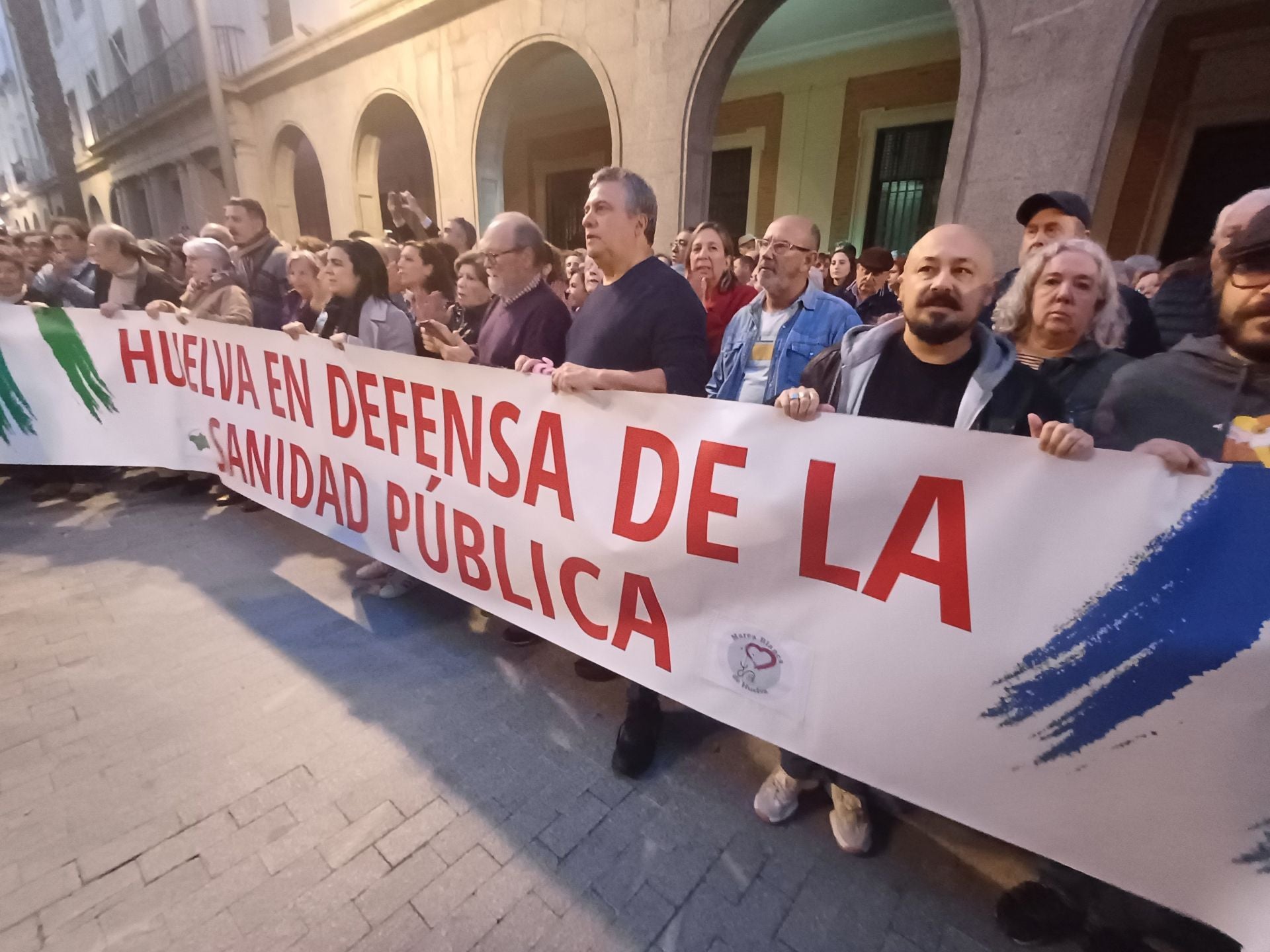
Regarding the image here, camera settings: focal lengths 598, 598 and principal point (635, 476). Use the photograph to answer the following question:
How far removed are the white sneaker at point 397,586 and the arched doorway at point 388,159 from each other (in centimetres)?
768

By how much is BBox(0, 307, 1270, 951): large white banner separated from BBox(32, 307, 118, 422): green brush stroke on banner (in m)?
2.34

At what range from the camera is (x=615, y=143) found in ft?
21.6

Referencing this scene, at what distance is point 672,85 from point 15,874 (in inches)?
273

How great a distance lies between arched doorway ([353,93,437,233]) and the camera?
33.6ft

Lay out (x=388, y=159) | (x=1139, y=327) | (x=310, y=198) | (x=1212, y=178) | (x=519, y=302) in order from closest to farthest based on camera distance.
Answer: (x=1139, y=327), (x=519, y=302), (x=1212, y=178), (x=388, y=159), (x=310, y=198)

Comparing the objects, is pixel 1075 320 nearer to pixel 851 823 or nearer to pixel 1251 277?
pixel 1251 277

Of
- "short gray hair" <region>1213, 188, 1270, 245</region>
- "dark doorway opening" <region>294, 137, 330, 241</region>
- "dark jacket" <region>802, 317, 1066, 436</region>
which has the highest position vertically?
"dark doorway opening" <region>294, 137, 330, 241</region>

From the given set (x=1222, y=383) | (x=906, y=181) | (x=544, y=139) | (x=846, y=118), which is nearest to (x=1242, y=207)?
(x=1222, y=383)

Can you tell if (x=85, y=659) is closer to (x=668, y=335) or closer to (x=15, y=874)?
(x=15, y=874)

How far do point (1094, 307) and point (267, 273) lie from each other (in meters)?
4.88

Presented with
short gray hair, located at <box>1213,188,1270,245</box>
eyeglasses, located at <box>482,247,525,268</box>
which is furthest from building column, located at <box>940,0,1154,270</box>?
eyeglasses, located at <box>482,247,525,268</box>

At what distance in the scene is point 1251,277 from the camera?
1.35 meters

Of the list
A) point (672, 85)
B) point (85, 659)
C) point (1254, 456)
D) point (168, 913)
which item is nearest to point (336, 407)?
point (85, 659)

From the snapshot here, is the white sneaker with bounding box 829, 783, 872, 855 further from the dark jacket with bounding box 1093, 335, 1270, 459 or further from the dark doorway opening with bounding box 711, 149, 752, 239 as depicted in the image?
the dark doorway opening with bounding box 711, 149, 752, 239
